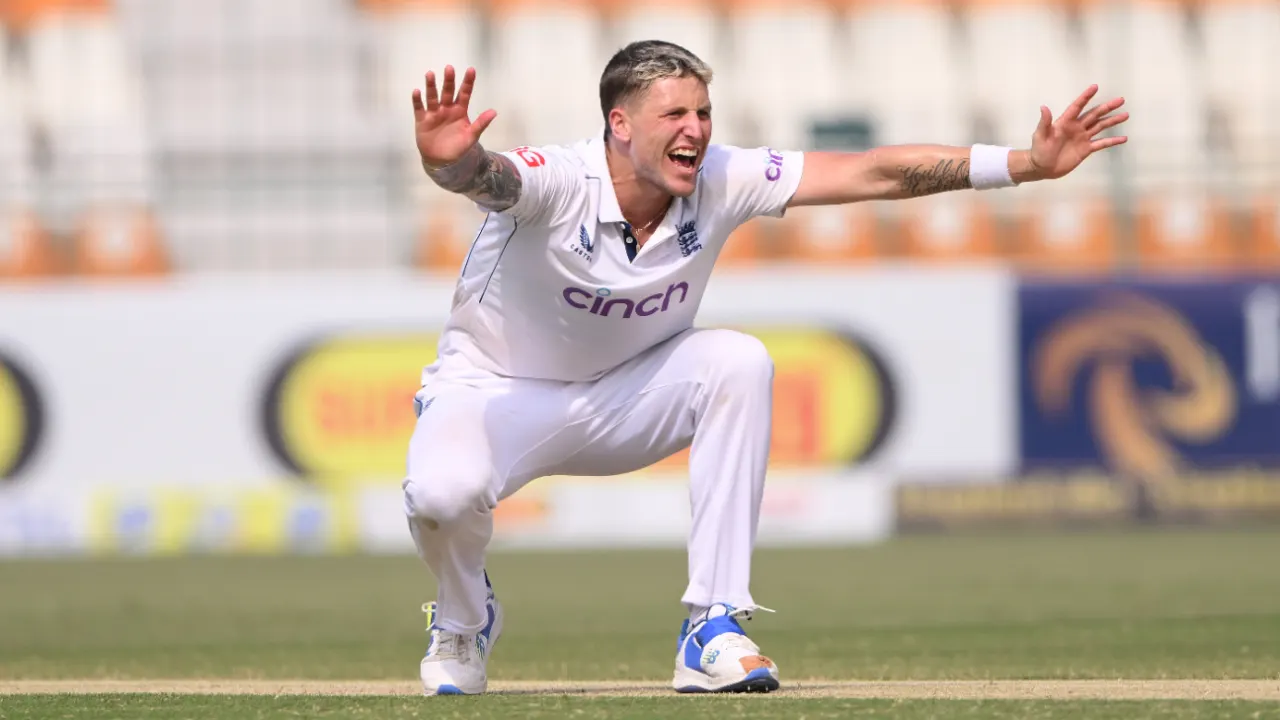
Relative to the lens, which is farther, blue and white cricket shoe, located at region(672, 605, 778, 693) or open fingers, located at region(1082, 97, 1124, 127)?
open fingers, located at region(1082, 97, 1124, 127)

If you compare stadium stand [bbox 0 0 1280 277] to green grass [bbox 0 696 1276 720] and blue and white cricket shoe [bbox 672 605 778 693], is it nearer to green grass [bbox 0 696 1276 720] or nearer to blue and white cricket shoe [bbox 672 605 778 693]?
blue and white cricket shoe [bbox 672 605 778 693]

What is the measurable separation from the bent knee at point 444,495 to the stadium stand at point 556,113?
10452 mm

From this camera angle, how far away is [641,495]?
14.6 metres

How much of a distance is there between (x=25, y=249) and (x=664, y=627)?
922 cm

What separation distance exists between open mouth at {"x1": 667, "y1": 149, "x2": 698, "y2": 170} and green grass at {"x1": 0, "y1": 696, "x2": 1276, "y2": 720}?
1.39 meters

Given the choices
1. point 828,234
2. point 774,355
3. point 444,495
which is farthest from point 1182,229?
point 444,495

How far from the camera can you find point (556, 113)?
59.5ft

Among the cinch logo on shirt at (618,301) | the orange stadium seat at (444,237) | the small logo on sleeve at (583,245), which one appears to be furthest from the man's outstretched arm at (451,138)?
the orange stadium seat at (444,237)

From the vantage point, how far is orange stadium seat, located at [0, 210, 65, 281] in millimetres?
15859

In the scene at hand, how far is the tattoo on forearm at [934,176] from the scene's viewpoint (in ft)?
17.2

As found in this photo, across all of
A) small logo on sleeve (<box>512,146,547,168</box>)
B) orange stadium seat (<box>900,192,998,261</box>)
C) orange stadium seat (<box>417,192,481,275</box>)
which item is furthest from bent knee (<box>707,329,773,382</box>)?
orange stadium seat (<box>900,192,998,261</box>)

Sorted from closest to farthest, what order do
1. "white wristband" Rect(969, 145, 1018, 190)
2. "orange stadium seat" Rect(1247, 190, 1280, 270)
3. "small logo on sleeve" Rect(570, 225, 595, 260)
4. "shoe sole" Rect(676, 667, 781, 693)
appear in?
"shoe sole" Rect(676, 667, 781, 693), "small logo on sleeve" Rect(570, 225, 595, 260), "white wristband" Rect(969, 145, 1018, 190), "orange stadium seat" Rect(1247, 190, 1280, 270)

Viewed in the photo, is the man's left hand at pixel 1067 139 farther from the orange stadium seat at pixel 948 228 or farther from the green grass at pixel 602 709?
the orange stadium seat at pixel 948 228

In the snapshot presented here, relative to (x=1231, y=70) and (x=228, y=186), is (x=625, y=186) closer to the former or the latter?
(x=228, y=186)
